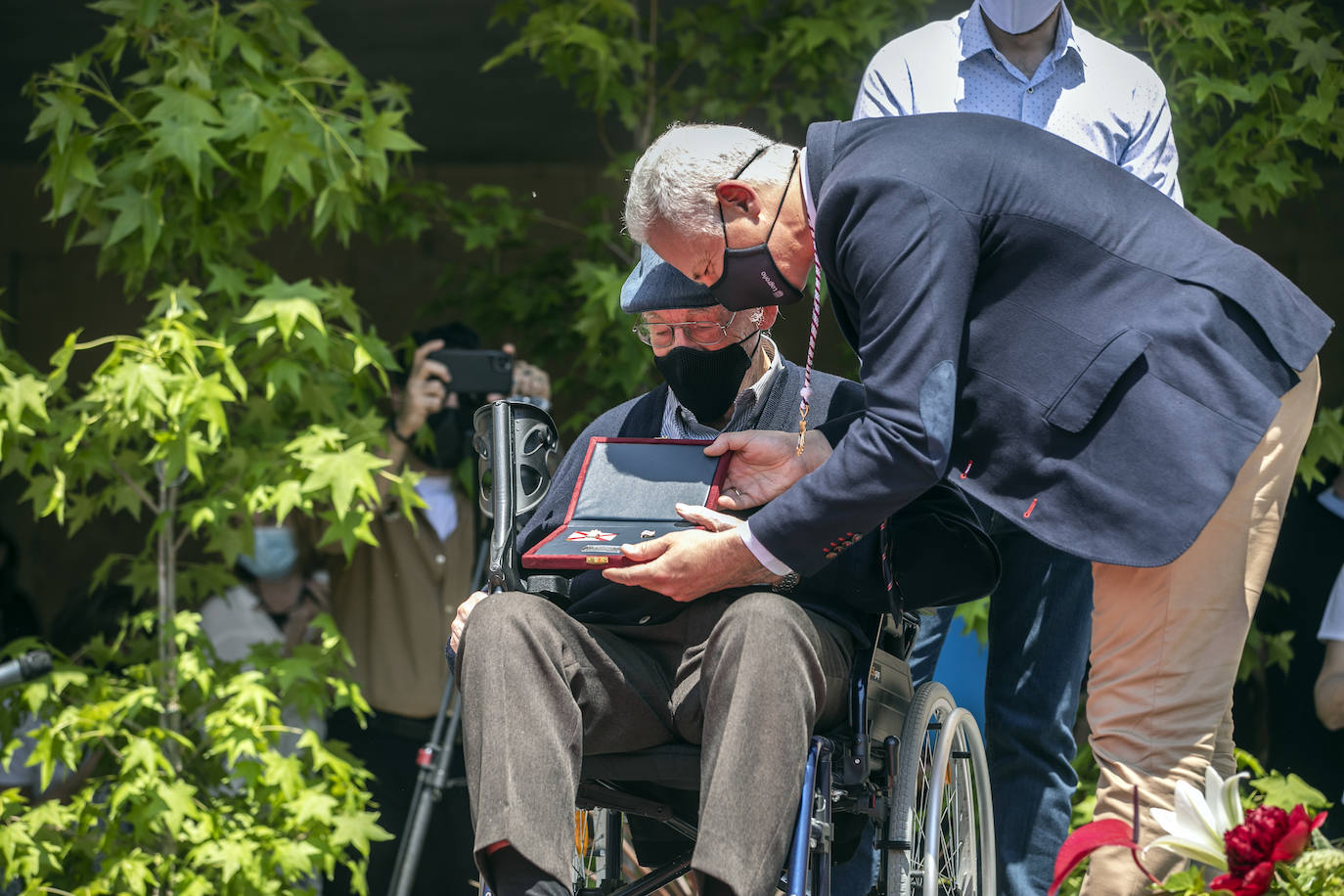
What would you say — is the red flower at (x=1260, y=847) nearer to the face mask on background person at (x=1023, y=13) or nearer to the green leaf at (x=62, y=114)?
the face mask on background person at (x=1023, y=13)

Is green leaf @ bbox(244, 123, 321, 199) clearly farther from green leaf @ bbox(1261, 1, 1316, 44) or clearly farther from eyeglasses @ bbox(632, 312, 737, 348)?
green leaf @ bbox(1261, 1, 1316, 44)

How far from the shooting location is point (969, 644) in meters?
3.26

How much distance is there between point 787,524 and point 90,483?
239cm

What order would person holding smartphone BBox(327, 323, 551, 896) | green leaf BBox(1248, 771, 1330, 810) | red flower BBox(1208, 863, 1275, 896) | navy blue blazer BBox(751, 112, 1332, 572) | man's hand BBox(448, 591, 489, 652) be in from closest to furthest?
red flower BBox(1208, 863, 1275, 896)
navy blue blazer BBox(751, 112, 1332, 572)
man's hand BBox(448, 591, 489, 652)
green leaf BBox(1248, 771, 1330, 810)
person holding smartphone BBox(327, 323, 551, 896)

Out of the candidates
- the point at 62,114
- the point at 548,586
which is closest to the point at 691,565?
the point at 548,586

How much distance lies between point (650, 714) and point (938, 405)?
0.63 meters

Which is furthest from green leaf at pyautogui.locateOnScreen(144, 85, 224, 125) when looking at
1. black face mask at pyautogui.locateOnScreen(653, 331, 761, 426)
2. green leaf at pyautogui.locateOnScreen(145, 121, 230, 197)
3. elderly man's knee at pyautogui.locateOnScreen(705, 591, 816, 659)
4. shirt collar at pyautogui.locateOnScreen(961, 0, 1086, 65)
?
elderly man's knee at pyautogui.locateOnScreen(705, 591, 816, 659)

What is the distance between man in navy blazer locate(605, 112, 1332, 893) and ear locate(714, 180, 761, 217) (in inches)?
3.5

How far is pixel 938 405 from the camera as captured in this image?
1.74 m

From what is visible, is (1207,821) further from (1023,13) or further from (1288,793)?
(1288,793)

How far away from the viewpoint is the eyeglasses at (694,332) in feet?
7.73

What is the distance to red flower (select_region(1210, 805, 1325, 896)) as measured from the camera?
1.17m

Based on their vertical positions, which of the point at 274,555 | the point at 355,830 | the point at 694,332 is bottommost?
the point at 355,830

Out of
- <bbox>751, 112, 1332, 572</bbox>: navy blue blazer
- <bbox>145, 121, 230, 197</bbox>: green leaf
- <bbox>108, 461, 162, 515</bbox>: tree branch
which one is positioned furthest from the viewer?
<bbox>108, 461, 162, 515</bbox>: tree branch
